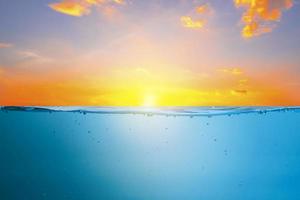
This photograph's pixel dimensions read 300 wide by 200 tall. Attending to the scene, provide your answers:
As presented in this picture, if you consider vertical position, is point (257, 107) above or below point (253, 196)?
above

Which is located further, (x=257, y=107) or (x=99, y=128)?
(x=99, y=128)

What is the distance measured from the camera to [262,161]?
27.8 m

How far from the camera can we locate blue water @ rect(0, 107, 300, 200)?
16.4 m

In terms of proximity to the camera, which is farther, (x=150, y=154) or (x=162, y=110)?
(x=150, y=154)

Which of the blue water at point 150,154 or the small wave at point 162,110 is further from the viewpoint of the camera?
the small wave at point 162,110

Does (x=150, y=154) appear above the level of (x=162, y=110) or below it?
below

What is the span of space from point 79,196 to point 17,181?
14.1 feet

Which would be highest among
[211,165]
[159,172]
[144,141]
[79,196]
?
[144,141]

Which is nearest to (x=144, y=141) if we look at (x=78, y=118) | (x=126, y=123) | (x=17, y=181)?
(x=126, y=123)

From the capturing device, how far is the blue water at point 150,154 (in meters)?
16.4

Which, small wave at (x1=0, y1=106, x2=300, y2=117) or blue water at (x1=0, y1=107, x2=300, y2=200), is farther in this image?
small wave at (x1=0, y1=106, x2=300, y2=117)

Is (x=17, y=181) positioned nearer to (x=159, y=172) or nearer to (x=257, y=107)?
(x=159, y=172)

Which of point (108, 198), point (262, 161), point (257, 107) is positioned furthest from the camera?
point (262, 161)

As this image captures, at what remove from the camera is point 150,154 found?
1240 inches
